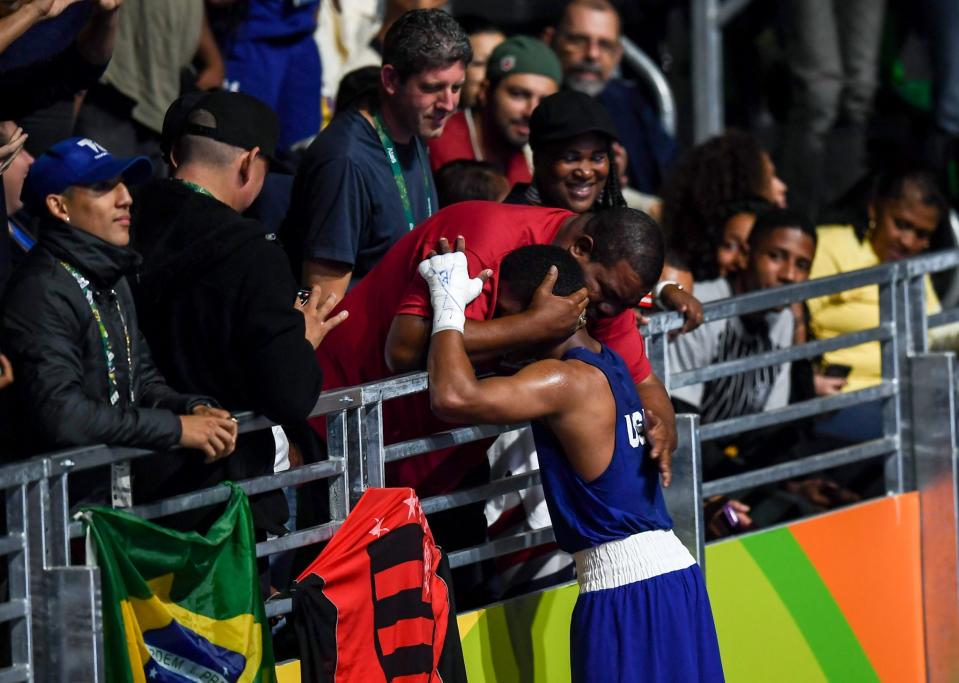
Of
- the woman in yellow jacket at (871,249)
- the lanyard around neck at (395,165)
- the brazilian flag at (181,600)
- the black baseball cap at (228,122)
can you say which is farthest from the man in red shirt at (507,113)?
the brazilian flag at (181,600)

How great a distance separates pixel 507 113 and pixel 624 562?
2842 millimetres

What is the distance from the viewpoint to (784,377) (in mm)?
7012

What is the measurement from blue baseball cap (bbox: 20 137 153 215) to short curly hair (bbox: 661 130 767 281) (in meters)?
3.48

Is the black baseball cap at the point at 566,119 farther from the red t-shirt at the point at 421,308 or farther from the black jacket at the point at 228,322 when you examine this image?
the black jacket at the point at 228,322

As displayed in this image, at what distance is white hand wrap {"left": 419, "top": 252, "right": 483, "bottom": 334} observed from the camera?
486 cm

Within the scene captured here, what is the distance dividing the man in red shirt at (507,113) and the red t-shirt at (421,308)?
6.60ft

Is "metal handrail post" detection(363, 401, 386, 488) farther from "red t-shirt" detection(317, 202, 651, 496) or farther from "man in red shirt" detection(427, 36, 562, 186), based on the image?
"man in red shirt" detection(427, 36, 562, 186)

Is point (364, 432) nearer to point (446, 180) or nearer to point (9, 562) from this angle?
point (9, 562)

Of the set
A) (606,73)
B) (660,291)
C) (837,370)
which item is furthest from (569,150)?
(606,73)

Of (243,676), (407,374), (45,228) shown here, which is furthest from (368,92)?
(243,676)

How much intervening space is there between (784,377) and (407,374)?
2.48 meters

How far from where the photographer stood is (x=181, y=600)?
4.42 metres

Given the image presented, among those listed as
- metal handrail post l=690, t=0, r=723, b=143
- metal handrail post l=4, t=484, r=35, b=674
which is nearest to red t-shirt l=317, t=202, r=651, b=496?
metal handrail post l=4, t=484, r=35, b=674

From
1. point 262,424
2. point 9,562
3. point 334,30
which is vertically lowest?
point 9,562
